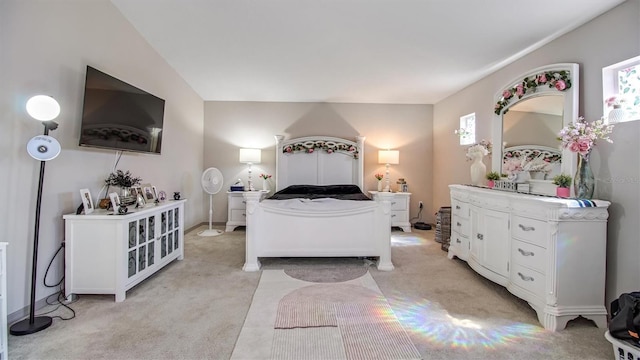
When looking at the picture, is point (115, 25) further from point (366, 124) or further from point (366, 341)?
point (366, 124)

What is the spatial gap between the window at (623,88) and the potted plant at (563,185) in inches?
21.5

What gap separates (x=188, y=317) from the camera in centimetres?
219

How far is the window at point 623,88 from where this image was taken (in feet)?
6.91

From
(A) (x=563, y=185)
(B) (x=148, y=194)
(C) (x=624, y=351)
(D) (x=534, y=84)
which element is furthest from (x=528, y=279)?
(B) (x=148, y=194)

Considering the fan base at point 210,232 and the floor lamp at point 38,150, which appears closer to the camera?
the floor lamp at point 38,150

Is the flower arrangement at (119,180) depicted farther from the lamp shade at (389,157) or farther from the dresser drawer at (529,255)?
the lamp shade at (389,157)

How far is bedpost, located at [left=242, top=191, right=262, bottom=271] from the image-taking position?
10.4 ft

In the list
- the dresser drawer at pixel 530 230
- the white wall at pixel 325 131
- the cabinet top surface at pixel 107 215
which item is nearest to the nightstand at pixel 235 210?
the white wall at pixel 325 131

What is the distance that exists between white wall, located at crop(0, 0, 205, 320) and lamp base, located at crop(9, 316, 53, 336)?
138 millimetres

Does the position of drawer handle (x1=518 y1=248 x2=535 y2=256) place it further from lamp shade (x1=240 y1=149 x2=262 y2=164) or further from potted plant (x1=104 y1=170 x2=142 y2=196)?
lamp shade (x1=240 y1=149 x2=262 y2=164)

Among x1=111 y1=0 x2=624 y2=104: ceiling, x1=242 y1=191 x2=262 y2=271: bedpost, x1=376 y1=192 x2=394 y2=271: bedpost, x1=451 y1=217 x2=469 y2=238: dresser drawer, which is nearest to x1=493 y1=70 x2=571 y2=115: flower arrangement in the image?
x1=111 y1=0 x2=624 y2=104: ceiling

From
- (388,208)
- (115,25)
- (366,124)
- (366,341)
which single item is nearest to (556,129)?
(388,208)

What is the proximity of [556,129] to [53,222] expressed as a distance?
14.5 ft

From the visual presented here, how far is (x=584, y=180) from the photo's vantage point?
7.33 ft
